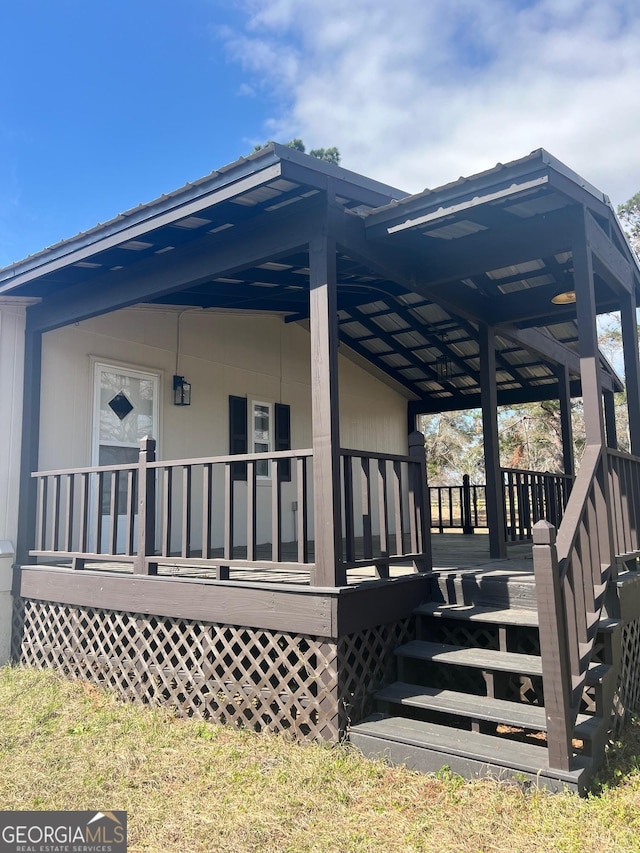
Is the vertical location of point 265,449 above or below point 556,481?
above

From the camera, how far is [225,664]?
4.46 m

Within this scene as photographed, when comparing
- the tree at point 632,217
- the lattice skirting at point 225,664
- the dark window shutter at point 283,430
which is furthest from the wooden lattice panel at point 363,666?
the tree at point 632,217

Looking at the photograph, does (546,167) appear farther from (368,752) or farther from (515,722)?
(368,752)

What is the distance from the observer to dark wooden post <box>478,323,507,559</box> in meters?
6.22

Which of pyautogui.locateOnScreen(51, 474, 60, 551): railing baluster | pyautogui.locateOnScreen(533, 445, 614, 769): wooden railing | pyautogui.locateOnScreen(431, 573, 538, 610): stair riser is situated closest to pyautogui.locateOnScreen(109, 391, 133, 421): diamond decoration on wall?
pyautogui.locateOnScreen(51, 474, 60, 551): railing baluster

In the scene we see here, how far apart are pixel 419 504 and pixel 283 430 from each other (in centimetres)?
435

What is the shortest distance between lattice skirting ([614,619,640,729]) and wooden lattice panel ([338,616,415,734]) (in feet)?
4.55

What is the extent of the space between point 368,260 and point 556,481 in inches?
175

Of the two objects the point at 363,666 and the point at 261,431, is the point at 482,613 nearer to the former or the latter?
the point at 363,666

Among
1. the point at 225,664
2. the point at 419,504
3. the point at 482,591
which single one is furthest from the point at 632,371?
the point at 225,664

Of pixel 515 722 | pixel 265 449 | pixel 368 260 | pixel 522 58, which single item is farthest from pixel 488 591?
pixel 522 58

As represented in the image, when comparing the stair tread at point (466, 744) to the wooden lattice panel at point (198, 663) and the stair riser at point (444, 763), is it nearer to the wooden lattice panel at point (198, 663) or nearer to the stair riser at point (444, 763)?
the stair riser at point (444, 763)

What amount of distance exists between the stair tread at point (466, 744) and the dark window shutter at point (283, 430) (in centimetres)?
503

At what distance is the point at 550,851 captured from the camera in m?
2.57
